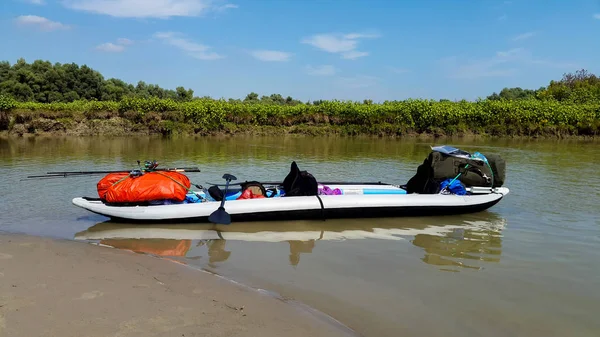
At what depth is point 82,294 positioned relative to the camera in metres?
3.50

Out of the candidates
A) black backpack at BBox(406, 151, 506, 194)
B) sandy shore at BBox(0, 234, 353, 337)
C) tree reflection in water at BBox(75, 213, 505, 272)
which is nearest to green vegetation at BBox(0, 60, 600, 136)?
black backpack at BBox(406, 151, 506, 194)

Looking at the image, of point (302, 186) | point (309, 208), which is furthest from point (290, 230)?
point (302, 186)

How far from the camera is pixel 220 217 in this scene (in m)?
6.22

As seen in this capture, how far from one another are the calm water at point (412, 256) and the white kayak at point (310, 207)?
15cm

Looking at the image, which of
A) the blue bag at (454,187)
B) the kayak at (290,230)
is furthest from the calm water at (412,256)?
the blue bag at (454,187)

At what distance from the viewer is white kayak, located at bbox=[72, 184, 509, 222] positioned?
253 inches

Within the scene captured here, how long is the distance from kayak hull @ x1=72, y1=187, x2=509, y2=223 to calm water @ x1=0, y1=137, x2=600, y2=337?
0.14 meters

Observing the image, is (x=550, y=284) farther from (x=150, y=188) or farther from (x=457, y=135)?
(x=457, y=135)

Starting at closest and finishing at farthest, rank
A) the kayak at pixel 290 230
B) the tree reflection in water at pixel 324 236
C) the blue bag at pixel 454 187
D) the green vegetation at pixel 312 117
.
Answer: the tree reflection in water at pixel 324 236
the kayak at pixel 290 230
the blue bag at pixel 454 187
the green vegetation at pixel 312 117

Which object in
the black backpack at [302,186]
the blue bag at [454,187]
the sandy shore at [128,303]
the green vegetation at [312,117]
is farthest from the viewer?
the green vegetation at [312,117]

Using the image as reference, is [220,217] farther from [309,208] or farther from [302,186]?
[302,186]

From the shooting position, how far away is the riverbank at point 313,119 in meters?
27.4

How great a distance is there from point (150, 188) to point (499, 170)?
574 centimetres

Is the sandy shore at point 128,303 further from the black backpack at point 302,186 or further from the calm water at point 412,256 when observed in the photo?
the black backpack at point 302,186
